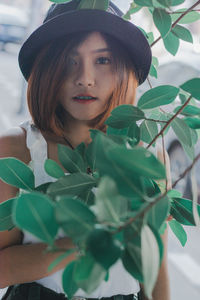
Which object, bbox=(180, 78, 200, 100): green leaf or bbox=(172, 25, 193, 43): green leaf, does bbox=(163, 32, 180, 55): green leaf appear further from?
bbox=(180, 78, 200, 100): green leaf

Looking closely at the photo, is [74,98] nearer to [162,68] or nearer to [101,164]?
[101,164]

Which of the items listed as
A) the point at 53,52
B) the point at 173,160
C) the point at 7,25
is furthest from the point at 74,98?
the point at 7,25

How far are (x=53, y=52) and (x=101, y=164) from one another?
1.82ft

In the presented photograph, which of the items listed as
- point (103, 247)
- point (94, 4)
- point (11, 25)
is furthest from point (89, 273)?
A: point (11, 25)

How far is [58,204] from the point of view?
31 centimetres

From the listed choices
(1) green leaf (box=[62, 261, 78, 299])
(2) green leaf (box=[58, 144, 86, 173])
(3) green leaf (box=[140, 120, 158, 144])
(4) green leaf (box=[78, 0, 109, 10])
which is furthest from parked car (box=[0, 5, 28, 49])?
(1) green leaf (box=[62, 261, 78, 299])

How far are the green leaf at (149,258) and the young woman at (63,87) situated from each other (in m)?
0.47

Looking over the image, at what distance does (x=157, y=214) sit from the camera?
1.10 feet

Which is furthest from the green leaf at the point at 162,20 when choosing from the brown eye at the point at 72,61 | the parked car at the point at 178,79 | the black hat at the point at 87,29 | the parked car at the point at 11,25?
A: the parked car at the point at 11,25

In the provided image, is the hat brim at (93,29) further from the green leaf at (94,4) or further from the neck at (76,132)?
the neck at (76,132)

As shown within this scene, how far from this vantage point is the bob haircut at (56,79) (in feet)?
2.62

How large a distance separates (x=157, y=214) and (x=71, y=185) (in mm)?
141

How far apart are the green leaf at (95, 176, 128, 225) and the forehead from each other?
0.54m

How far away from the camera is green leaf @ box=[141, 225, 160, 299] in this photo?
11.7 inches
